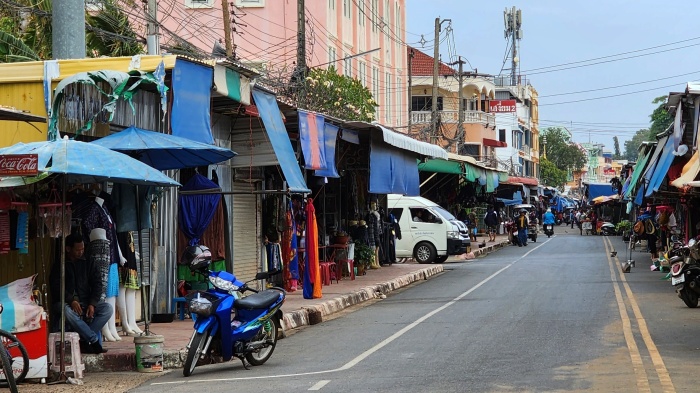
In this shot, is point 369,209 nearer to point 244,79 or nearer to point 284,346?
point 244,79

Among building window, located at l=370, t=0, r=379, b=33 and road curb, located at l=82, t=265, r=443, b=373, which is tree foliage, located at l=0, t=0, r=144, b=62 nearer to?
road curb, located at l=82, t=265, r=443, b=373

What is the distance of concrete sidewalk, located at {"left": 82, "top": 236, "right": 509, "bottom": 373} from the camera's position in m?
12.4

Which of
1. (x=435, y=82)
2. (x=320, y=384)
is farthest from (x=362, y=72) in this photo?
(x=320, y=384)

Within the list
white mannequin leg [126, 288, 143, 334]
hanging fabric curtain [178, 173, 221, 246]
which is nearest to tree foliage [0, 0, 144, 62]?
hanging fabric curtain [178, 173, 221, 246]

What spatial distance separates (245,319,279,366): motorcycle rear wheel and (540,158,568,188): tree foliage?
111m

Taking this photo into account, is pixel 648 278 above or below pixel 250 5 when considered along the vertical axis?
below

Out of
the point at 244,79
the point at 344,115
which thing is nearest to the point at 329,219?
the point at 344,115

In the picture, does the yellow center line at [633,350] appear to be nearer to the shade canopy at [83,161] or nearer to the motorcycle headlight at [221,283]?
the motorcycle headlight at [221,283]

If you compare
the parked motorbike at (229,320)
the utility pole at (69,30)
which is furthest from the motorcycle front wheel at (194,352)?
the utility pole at (69,30)

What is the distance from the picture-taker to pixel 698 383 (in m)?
9.83

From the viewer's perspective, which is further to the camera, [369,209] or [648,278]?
[369,209]

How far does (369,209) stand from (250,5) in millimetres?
13952

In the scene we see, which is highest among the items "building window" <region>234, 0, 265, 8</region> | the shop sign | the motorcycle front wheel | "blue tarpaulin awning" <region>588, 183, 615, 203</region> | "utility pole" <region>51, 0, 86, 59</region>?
the shop sign

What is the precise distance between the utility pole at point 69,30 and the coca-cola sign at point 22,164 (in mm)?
4614
